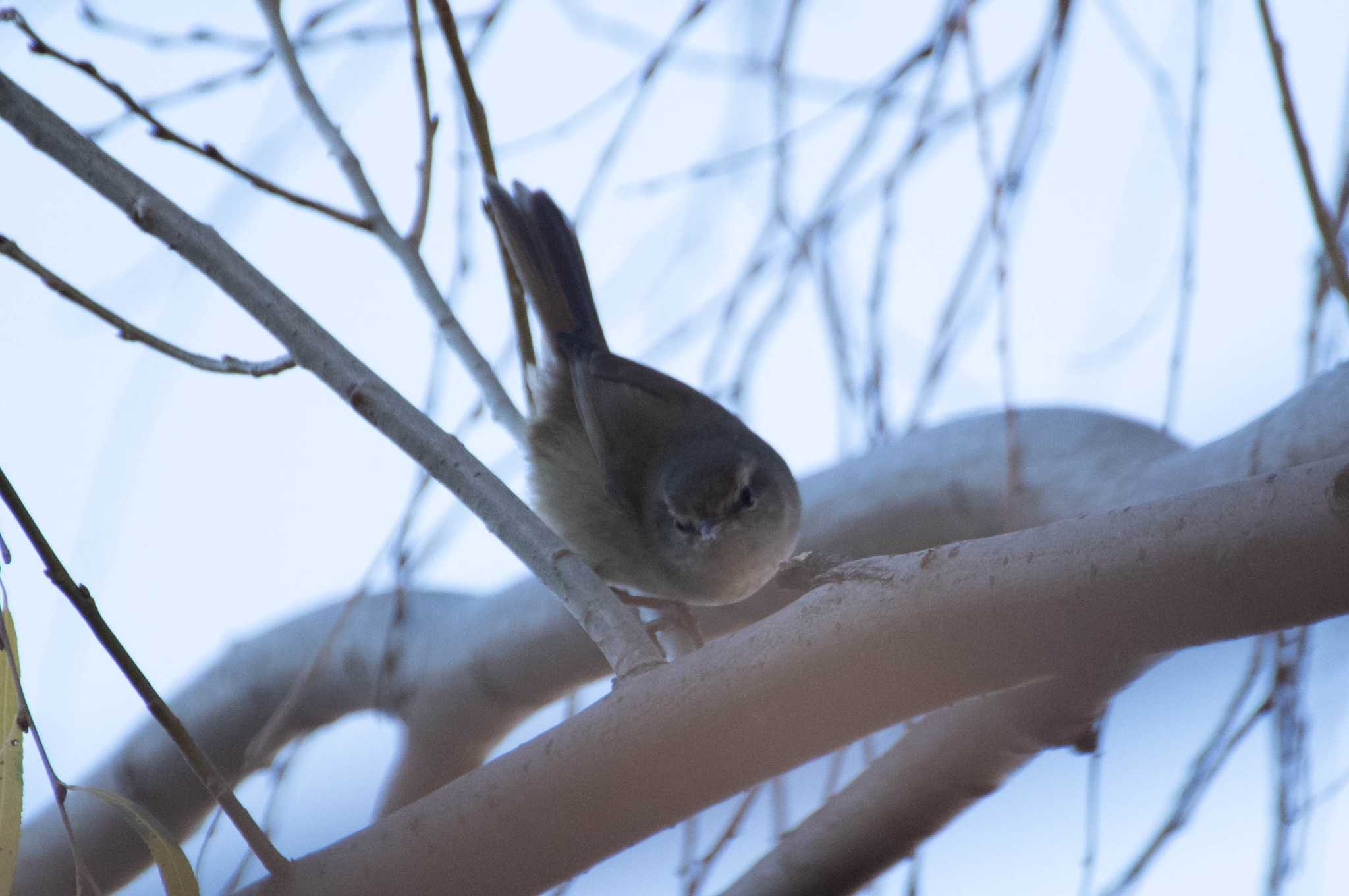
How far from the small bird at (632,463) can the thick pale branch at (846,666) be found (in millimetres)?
1690

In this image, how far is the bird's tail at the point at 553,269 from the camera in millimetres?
3240

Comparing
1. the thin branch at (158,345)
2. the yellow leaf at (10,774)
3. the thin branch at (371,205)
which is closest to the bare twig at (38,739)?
the yellow leaf at (10,774)

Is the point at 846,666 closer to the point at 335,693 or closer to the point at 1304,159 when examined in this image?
the point at 1304,159

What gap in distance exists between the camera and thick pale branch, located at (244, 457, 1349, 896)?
1.05 metres

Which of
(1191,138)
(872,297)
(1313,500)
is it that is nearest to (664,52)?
(872,297)

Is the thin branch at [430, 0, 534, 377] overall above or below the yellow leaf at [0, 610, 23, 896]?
above

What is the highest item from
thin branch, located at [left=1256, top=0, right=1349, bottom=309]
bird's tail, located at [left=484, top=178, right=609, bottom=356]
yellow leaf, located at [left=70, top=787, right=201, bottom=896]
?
bird's tail, located at [left=484, top=178, right=609, bottom=356]

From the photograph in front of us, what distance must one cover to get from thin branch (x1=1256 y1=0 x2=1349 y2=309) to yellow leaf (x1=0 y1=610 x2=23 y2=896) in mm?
1428

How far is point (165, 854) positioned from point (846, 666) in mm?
768

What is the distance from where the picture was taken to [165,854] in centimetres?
131

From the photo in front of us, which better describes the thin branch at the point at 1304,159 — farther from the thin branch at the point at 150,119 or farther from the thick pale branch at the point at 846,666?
the thin branch at the point at 150,119

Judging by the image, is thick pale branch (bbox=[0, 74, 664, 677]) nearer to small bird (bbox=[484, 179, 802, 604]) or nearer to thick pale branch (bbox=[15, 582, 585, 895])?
thick pale branch (bbox=[15, 582, 585, 895])

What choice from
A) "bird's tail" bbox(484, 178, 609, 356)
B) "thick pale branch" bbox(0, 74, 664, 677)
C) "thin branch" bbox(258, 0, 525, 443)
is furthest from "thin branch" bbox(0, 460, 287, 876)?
"bird's tail" bbox(484, 178, 609, 356)

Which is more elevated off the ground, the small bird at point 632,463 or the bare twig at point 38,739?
the small bird at point 632,463
